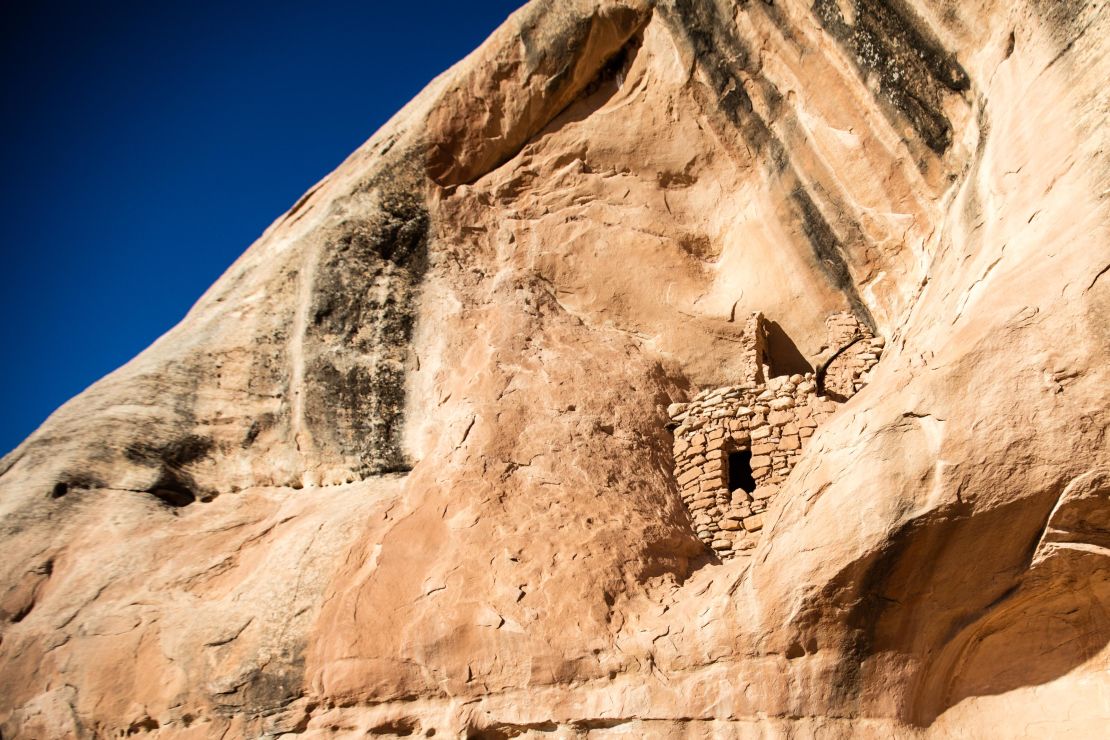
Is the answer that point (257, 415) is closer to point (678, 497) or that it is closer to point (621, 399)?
point (621, 399)

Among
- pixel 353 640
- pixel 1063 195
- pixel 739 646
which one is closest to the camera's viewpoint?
pixel 1063 195

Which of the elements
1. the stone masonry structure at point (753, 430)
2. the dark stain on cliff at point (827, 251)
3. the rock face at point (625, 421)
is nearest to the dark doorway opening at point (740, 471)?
the stone masonry structure at point (753, 430)

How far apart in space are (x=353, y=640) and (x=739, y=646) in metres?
2.30

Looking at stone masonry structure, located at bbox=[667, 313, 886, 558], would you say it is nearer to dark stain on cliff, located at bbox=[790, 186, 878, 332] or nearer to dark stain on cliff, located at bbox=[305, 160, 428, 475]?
dark stain on cliff, located at bbox=[790, 186, 878, 332]

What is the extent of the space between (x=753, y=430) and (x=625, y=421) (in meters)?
0.93

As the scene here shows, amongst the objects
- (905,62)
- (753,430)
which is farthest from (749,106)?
(753,430)

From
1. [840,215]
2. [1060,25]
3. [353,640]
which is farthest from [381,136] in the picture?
[1060,25]

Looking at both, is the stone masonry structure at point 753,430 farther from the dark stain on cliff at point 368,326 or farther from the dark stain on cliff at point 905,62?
the dark stain on cliff at point 368,326

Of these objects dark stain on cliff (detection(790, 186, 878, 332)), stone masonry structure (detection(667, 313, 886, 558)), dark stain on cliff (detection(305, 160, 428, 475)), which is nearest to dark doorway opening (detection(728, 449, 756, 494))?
stone masonry structure (detection(667, 313, 886, 558))

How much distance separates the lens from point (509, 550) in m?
5.51

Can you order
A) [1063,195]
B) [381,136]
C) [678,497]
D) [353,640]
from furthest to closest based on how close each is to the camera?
[381,136], [678,497], [353,640], [1063,195]

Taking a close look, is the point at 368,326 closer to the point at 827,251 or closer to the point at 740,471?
the point at 740,471

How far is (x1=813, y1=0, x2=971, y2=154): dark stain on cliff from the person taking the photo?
5793mm

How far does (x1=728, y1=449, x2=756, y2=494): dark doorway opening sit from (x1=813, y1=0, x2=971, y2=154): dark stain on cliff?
2690 millimetres
